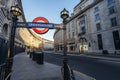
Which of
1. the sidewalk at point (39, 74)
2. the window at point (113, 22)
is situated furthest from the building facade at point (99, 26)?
the sidewalk at point (39, 74)

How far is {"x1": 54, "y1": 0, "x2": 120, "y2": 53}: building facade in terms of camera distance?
2830cm

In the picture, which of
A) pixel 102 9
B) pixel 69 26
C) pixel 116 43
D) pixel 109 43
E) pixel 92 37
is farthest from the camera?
pixel 69 26

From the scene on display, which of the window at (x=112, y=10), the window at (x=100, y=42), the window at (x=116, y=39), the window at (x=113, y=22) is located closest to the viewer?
the window at (x=116, y=39)

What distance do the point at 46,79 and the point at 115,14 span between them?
97.2ft

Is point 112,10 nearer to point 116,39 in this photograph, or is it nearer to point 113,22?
point 113,22

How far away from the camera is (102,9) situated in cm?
3319

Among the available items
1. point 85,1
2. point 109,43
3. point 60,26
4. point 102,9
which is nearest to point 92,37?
point 109,43

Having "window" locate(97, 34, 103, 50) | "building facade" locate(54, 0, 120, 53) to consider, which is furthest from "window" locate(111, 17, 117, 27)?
"window" locate(97, 34, 103, 50)

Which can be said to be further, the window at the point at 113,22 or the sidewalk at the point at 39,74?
the window at the point at 113,22

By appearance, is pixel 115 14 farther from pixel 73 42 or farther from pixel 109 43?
pixel 73 42

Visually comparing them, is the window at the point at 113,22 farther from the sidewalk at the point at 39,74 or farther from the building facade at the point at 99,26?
the sidewalk at the point at 39,74

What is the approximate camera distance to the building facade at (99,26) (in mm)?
28300

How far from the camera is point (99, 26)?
34.4 m

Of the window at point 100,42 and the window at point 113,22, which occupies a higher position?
the window at point 113,22
